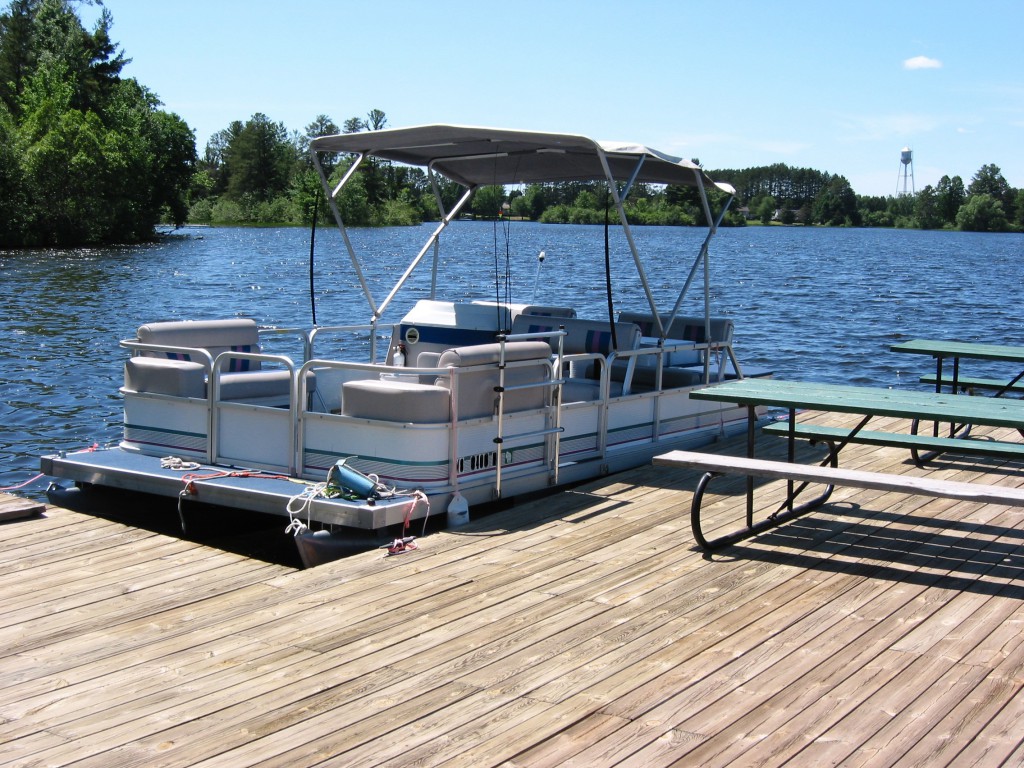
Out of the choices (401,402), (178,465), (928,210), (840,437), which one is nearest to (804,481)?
(840,437)

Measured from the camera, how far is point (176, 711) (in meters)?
4.07

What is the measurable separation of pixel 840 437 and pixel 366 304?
76.1 feet

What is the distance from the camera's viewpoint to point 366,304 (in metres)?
29.0

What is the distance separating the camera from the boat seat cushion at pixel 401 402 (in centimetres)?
643

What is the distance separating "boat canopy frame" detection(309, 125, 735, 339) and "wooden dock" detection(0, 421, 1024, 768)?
256 centimetres

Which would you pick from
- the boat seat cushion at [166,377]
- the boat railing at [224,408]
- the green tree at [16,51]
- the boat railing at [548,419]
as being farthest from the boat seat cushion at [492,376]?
the green tree at [16,51]

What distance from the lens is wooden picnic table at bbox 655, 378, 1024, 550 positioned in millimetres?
5516

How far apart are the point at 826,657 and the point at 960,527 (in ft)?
8.36

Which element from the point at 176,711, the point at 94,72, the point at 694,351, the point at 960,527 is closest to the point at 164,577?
the point at 176,711

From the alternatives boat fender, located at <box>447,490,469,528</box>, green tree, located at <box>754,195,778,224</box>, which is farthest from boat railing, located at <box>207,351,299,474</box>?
green tree, located at <box>754,195,778,224</box>

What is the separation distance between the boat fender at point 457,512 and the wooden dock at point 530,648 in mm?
125

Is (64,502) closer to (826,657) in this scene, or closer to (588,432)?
(588,432)

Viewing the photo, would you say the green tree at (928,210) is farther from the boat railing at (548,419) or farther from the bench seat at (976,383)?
the boat railing at (548,419)

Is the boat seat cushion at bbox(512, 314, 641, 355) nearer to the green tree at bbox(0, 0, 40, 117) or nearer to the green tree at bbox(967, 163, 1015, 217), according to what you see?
the green tree at bbox(0, 0, 40, 117)
